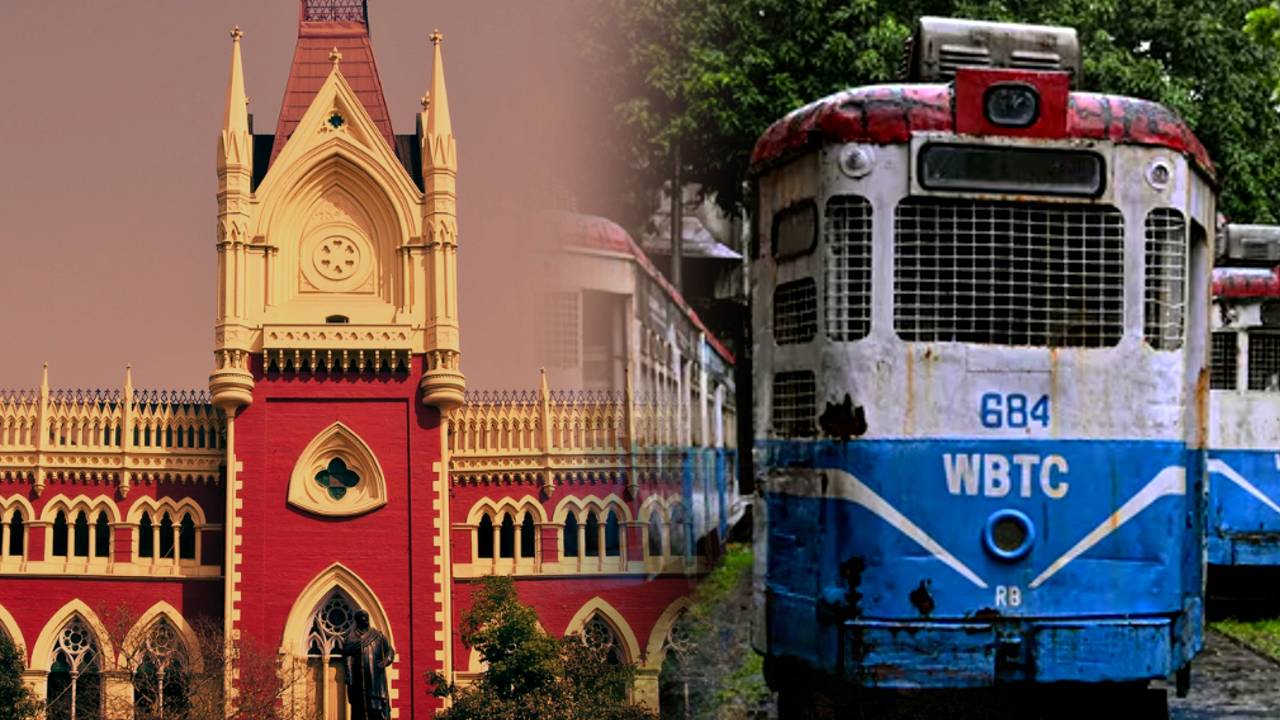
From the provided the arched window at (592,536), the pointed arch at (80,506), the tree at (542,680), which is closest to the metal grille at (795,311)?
the tree at (542,680)

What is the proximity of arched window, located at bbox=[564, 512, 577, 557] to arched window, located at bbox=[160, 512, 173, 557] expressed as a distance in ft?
27.4

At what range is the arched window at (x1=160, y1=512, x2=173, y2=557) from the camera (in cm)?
3381

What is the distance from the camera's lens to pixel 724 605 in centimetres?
1177

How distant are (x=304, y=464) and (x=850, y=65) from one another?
57.6 ft

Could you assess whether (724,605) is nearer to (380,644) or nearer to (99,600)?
(380,644)

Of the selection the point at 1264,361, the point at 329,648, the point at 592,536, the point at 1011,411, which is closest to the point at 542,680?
the point at 1264,361

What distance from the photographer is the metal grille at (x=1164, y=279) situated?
7539 millimetres

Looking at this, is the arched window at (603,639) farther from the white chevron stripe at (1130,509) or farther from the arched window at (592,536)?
the white chevron stripe at (1130,509)

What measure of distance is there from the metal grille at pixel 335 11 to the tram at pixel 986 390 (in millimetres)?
28878

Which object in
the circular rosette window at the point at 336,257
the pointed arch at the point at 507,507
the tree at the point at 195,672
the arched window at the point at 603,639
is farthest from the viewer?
the circular rosette window at the point at 336,257

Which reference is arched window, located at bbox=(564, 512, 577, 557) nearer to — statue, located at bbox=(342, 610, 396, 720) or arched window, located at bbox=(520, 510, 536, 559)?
arched window, located at bbox=(520, 510, 536, 559)

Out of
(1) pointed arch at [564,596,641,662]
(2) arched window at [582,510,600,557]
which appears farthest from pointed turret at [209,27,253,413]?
(1) pointed arch at [564,596,641,662]

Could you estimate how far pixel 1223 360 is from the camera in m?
14.7

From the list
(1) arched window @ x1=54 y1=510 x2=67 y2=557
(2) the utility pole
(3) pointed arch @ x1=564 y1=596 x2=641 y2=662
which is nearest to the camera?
(2) the utility pole
